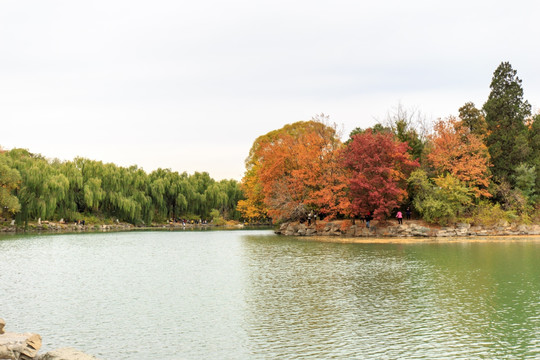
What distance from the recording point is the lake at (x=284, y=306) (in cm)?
1026

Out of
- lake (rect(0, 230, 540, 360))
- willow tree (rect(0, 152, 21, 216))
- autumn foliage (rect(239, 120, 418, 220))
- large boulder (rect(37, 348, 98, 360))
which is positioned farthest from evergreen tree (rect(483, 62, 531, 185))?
willow tree (rect(0, 152, 21, 216))

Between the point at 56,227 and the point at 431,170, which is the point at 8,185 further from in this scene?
the point at 431,170

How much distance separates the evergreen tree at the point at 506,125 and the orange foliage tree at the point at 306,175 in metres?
13.7

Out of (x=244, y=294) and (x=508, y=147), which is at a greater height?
(x=508, y=147)

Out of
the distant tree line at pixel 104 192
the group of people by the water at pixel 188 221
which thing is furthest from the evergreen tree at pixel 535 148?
the group of people by the water at pixel 188 221

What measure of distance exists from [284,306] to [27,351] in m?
7.04

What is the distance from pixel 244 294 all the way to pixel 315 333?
5058 millimetres

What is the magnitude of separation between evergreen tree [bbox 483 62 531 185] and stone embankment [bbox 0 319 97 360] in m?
40.6

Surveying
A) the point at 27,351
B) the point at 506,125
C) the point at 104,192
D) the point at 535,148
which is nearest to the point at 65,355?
the point at 27,351

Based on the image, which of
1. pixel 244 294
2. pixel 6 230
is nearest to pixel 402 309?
pixel 244 294

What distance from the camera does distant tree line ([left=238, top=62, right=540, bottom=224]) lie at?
39031 millimetres

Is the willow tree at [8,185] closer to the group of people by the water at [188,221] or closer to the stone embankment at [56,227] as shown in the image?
the stone embankment at [56,227]

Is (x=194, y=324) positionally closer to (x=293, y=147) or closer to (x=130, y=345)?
(x=130, y=345)

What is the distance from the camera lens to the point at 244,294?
1584cm
